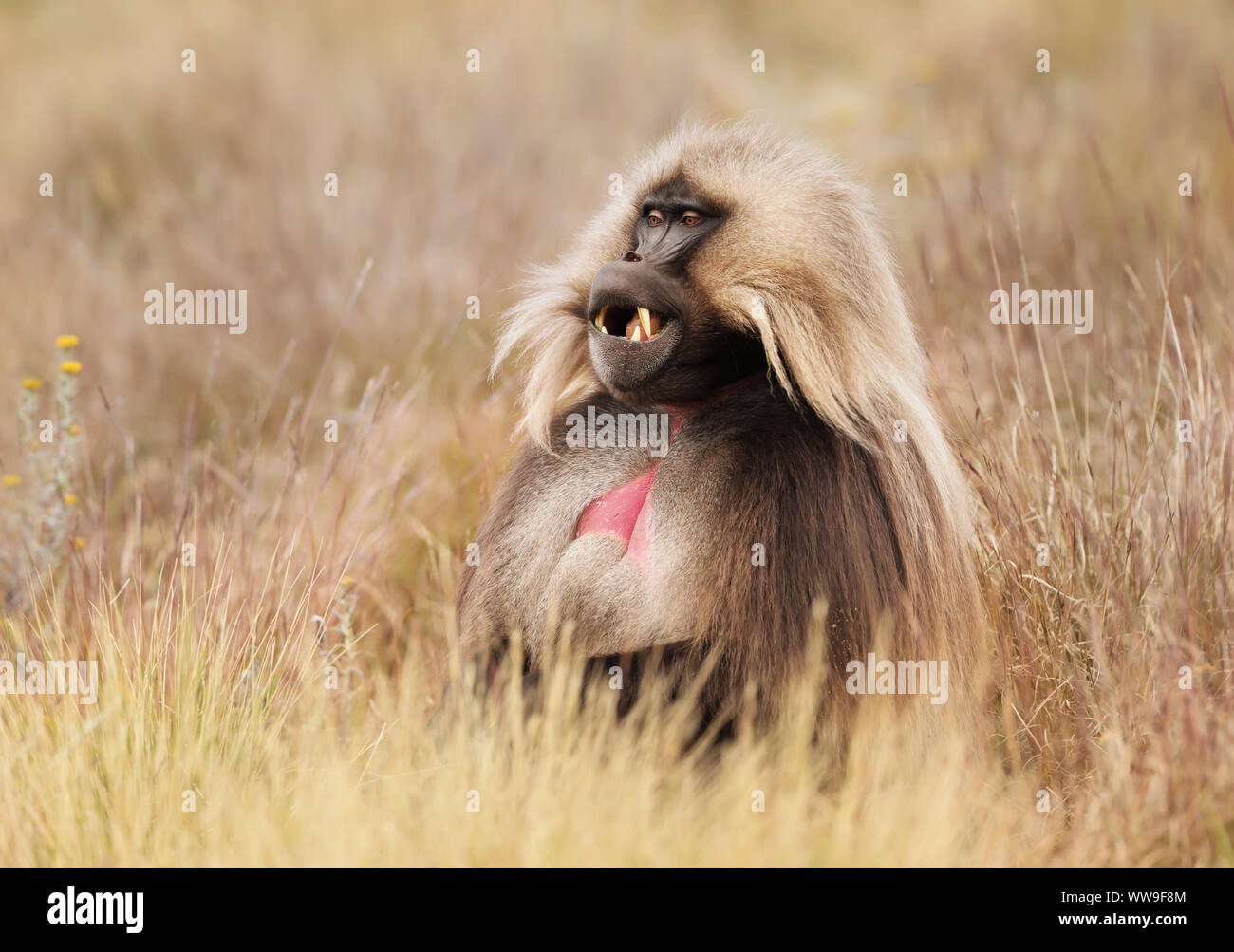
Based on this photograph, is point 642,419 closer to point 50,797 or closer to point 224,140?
point 50,797

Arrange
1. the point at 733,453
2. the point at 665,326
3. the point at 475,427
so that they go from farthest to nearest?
the point at 475,427, the point at 665,326, the point at 733,453

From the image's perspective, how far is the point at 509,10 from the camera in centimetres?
1281

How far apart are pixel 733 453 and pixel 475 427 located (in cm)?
283

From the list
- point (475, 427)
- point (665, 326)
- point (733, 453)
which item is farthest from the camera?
point (475, 427)

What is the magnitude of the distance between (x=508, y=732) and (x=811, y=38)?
15.5 m

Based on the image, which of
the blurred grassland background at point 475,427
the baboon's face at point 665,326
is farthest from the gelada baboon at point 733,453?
the blurred grassland background at point 475,427

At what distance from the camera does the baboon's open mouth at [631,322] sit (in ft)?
10.0

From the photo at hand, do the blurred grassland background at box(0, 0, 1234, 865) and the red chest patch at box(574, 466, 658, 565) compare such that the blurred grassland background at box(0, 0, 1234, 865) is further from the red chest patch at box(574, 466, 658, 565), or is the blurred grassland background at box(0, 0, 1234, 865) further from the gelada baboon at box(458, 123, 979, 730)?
the red chest patch at box(574, 466, 658, 565)

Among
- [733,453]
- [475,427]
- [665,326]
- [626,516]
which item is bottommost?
[626,516]

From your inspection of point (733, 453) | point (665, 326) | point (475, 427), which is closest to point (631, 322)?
point (665, 326)

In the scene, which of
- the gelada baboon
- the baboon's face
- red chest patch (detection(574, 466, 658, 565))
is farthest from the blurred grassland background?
the baboon's face

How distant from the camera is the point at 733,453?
2.90 meters

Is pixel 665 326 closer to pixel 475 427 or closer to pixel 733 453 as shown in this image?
pixel 733 453

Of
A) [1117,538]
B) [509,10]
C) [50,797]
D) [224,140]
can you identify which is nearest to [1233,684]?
[1117,538]
